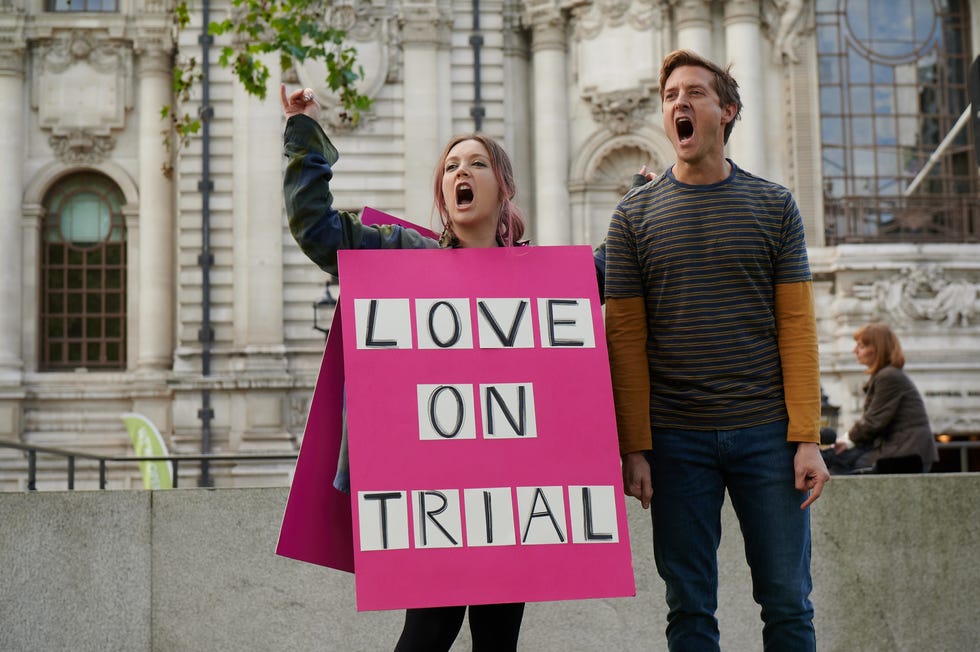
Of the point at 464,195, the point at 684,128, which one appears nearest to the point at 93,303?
the point at 464,195

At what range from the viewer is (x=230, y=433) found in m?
20.7

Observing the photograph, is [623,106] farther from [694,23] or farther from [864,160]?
[864,160]

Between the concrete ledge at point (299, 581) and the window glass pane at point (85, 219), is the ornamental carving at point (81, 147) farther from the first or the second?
the concrete ledge at point (299, 581)

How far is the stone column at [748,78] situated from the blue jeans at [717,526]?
17653 mm

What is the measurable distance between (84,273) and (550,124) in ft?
32.0

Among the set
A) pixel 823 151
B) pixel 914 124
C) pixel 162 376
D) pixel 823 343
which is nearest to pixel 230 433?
pixel 162 376

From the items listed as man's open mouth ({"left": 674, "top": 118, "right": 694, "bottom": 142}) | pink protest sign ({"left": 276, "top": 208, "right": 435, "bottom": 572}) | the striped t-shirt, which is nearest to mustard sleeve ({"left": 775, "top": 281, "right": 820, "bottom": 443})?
the striped t-shirt

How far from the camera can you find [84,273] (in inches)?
926

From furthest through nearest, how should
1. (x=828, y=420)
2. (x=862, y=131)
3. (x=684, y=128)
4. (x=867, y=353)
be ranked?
(x=862, y=131) → (x=828, y=420) → (x=867, y=353) → (x=684, y=128)

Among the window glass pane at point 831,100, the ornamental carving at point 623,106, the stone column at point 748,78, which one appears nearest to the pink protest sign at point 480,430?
the stone column at point 748,78

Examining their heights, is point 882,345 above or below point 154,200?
below

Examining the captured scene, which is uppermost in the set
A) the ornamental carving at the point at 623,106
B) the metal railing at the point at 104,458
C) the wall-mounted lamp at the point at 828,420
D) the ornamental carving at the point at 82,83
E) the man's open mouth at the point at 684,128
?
the ornamental carving at the point at 82,83

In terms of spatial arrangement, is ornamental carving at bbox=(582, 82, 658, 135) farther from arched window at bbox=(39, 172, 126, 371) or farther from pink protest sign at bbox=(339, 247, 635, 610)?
pink protest sign at bbox=(339, 247, 635, 610)

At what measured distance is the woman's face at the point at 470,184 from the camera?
3799mm
